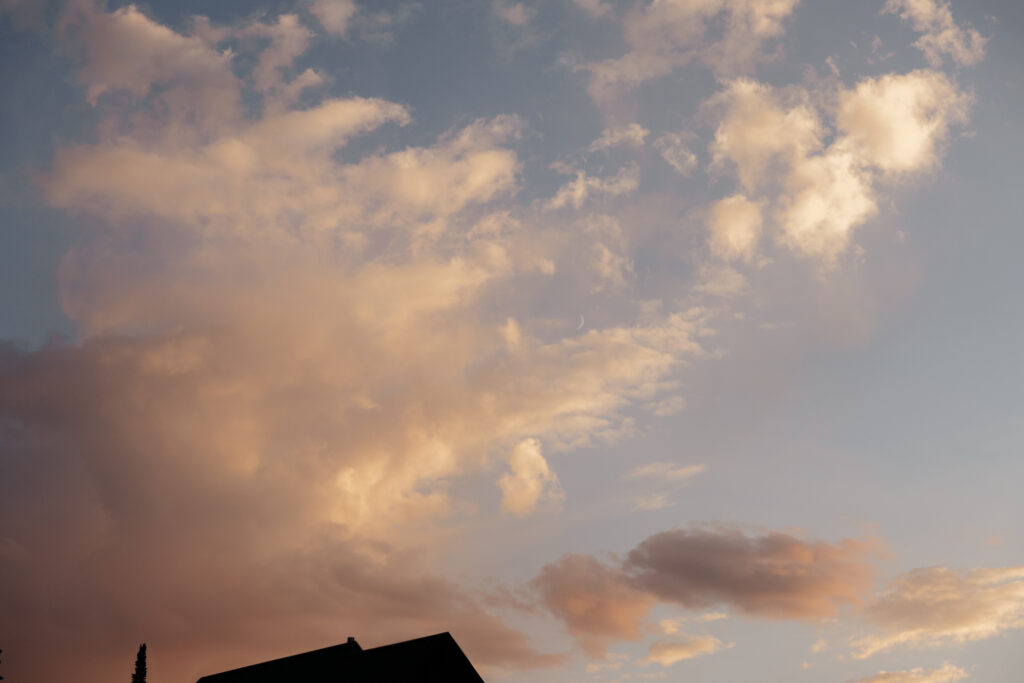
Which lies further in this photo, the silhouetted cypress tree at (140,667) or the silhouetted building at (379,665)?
the silhouetted cypress tree at (140,667)

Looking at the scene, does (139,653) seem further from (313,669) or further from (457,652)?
(457,652)

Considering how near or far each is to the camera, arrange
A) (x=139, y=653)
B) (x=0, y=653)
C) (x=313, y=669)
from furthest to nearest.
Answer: (x=139, y=653), (x=0, y=653), (x=313, y=669)

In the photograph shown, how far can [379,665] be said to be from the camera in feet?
161

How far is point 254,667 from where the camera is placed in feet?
180

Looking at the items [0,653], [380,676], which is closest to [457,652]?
[380,676]

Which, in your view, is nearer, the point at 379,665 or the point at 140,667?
the point at 379,665

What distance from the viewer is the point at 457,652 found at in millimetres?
48562

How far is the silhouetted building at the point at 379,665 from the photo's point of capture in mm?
47750

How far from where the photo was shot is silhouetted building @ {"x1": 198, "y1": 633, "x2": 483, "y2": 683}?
47.8m

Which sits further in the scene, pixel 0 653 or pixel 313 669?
pixel 0 653

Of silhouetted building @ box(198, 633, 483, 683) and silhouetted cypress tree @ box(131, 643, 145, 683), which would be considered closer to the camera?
silhouetted building @ box(198, 633, 483, 683)

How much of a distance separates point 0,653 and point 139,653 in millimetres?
27832

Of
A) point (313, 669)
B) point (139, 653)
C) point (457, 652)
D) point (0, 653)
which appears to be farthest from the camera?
point (139, 653)

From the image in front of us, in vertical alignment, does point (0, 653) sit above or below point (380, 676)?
above
